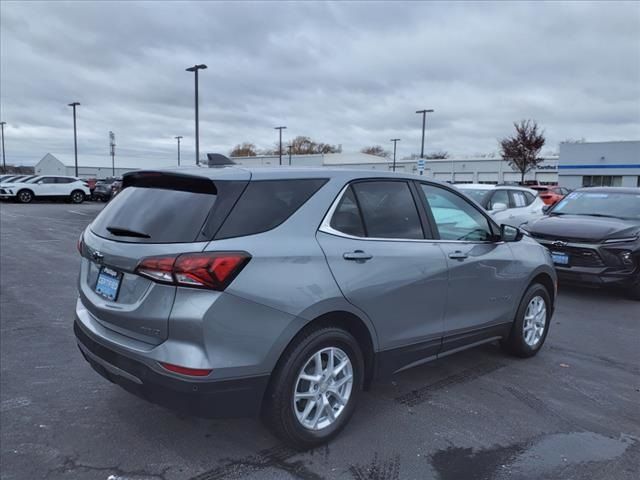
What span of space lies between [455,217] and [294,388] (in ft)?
6.81

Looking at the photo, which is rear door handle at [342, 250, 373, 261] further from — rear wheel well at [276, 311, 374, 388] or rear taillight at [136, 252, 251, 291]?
rear taillight at [136, 252, 251, 291]

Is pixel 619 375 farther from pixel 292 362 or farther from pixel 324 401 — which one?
pixel 292 362

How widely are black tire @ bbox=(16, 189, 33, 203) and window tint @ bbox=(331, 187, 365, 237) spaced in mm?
32029

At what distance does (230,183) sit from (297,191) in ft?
1.47

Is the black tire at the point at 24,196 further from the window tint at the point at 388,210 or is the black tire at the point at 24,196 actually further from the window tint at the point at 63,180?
the window tint at the point at 388,210

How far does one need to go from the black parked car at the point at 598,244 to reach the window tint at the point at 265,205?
5596 millimetres

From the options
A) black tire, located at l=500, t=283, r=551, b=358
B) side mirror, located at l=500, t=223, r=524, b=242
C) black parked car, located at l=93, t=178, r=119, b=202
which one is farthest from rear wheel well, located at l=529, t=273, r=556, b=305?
black parked car, located at l=93, t=178, r=119, b=202

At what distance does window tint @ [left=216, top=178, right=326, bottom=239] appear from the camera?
2.80m

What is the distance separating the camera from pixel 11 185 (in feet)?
96.8

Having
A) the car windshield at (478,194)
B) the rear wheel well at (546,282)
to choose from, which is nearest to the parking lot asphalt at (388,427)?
the rear wheel well at (546,282)

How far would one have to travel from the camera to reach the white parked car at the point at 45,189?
29703mm

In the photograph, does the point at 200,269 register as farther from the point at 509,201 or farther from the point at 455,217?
the point at 509,201

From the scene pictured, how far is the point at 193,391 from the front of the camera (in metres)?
2.64

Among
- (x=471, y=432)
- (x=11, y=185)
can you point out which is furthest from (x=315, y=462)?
(x=11, y=185)
